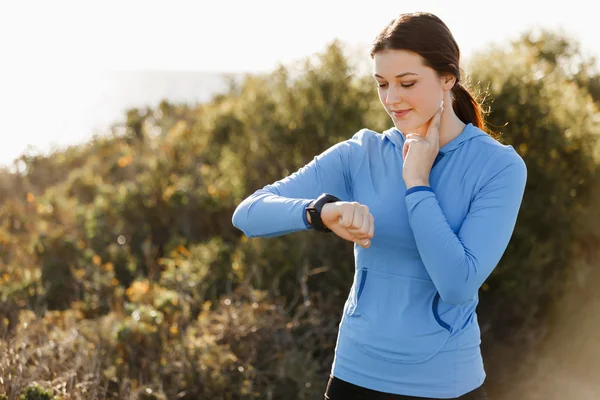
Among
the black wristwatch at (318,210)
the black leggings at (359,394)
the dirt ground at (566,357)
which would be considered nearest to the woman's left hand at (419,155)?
the black wristwatch at (318,210)

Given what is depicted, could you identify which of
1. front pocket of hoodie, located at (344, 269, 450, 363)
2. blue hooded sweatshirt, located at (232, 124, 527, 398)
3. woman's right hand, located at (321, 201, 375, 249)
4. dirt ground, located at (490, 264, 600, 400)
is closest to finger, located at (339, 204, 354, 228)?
woman's right hand, located at (321, 201, 375, 249)

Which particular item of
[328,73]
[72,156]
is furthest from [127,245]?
[72,156]

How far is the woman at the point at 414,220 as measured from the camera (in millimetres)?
1972

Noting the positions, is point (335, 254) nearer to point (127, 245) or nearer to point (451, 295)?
point (127, 245)

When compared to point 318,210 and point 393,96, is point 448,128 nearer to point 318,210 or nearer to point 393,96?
point 393,96

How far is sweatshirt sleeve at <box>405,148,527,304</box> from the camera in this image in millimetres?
1917

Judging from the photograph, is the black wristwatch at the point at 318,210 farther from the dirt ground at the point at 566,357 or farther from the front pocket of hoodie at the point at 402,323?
the dirt ground at the point at 566,357

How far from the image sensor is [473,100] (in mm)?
2443

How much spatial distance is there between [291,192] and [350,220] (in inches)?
15.8

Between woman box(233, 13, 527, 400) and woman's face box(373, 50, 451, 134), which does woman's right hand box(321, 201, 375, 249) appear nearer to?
woman box(233, 13, 527, 400)

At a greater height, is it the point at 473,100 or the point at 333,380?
the point at 473,100

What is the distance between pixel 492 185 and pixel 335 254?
454cm

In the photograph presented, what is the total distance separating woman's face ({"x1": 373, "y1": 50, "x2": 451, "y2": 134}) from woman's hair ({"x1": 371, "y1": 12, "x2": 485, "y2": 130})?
0.06 feet

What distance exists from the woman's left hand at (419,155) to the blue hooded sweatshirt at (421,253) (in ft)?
0.13
